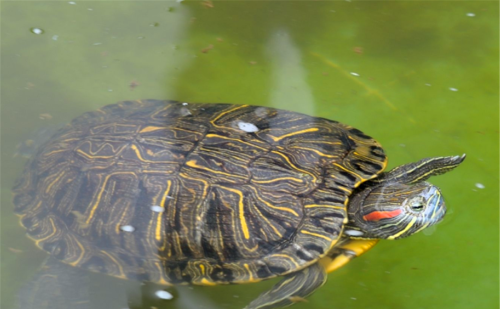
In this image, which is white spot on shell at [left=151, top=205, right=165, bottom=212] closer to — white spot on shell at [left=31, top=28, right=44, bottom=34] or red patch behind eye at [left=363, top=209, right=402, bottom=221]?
red patch behind eye at [left=363, top=209, right=402, bottom=221]

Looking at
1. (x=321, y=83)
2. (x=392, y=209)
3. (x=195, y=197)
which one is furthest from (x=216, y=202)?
(x=321, y=83)

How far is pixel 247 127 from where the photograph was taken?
2.50m

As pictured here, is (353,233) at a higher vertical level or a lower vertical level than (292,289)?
higher

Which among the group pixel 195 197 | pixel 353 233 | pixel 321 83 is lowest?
pixel 353 233

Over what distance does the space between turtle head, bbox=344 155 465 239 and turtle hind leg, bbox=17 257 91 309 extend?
156 centimetres

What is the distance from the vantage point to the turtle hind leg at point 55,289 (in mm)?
2465

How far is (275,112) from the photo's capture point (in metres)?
2.73

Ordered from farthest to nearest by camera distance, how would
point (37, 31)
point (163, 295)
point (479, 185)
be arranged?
point (37, 31)
point (479, 185)
point (163, 295)

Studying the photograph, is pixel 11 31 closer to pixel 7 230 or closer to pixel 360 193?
pixel 7 230

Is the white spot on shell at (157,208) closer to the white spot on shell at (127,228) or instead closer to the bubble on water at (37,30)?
the white spot on shell at (127,228)

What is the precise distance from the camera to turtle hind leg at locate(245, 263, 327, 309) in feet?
7.36

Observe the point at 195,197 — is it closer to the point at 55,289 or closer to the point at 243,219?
the point at 243,219

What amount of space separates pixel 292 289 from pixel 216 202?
1.96ft

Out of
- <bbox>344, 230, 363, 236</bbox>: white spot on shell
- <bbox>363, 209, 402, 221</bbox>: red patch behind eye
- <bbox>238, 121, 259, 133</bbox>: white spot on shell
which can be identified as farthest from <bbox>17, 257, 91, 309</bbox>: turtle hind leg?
<bbox>363, 209, 402, 221</bbox>: red patch behind eye
